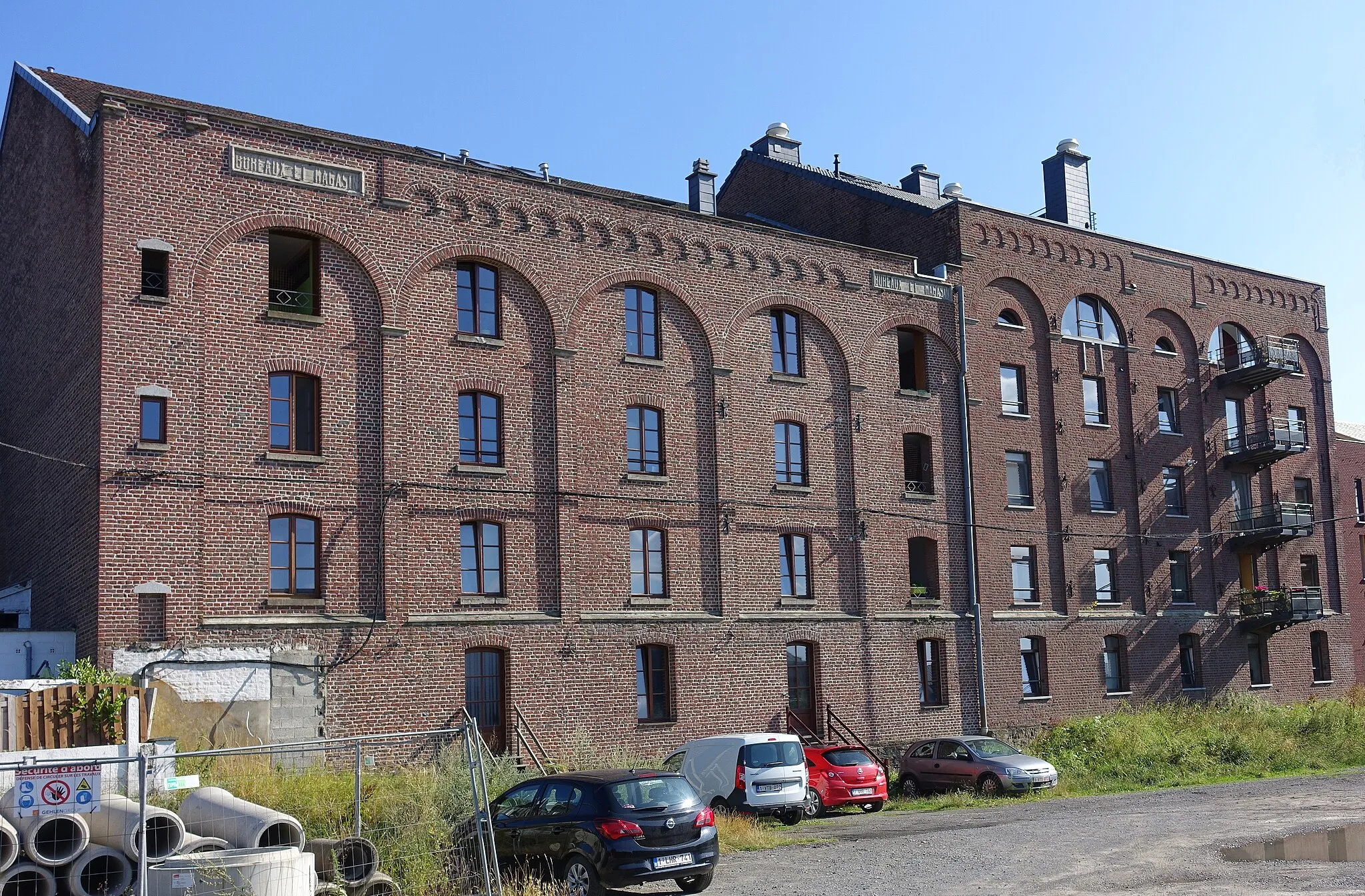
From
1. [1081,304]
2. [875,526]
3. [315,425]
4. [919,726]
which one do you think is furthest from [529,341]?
[1081,304]

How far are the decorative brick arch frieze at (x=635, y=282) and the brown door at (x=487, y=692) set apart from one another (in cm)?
670

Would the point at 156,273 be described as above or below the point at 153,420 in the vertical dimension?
above

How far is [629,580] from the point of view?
2808cm

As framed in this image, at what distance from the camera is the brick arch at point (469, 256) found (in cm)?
2578

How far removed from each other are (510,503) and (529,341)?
136 inches

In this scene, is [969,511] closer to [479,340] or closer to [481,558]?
[481,558]

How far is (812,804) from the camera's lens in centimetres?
2391

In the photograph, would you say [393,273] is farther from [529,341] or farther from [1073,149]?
[1073,149]

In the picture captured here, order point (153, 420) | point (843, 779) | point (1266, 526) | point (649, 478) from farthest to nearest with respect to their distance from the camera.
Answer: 1. point (1266, 526)
2. point (649, 478)
3. point (843, 779)
4. point (153, 420)

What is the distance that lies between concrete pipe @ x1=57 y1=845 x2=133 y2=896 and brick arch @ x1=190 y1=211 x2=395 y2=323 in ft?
43.5

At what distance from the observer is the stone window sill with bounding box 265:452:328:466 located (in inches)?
942

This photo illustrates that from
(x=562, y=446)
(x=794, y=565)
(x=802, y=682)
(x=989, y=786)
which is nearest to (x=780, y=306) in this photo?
(x=794, y=565)

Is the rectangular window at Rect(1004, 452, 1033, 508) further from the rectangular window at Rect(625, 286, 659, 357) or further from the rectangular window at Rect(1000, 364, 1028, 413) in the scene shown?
the rectangular window at Rect(625, 286, 659, 357)

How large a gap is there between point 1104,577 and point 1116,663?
7.82ft
